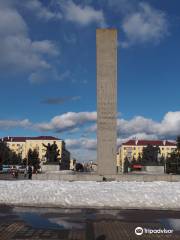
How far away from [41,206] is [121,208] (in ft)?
8.29

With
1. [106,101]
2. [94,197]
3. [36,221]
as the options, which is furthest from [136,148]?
[36,221]

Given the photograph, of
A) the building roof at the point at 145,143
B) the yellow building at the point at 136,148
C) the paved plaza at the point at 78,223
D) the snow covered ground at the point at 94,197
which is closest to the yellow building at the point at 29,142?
the yellow building at the point at 136,148

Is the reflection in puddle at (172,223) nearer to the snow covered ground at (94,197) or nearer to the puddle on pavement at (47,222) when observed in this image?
the puddle on pavement at (47,222)

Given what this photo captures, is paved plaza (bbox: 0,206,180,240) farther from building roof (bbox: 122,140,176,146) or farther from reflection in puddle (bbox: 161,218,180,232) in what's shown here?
building roof (bbox: 122,140,176,146)

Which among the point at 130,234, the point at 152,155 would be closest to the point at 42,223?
the point at 130,234

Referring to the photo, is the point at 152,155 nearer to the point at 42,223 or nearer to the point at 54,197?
the point at 54,197

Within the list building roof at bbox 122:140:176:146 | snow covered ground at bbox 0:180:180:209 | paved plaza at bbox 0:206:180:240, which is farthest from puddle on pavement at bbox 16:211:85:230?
building roof at bbox 122:140:176:146

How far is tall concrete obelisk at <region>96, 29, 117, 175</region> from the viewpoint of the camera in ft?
92.6

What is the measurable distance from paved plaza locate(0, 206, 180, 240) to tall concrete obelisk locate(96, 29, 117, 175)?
48.8 feet

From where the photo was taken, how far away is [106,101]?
1117 inches

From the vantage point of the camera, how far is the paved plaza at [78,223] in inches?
341

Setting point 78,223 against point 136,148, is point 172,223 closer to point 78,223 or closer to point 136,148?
point 78,223

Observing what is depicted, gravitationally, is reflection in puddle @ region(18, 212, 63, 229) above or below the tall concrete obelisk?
below

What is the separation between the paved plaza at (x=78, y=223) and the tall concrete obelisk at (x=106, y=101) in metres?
14.9
